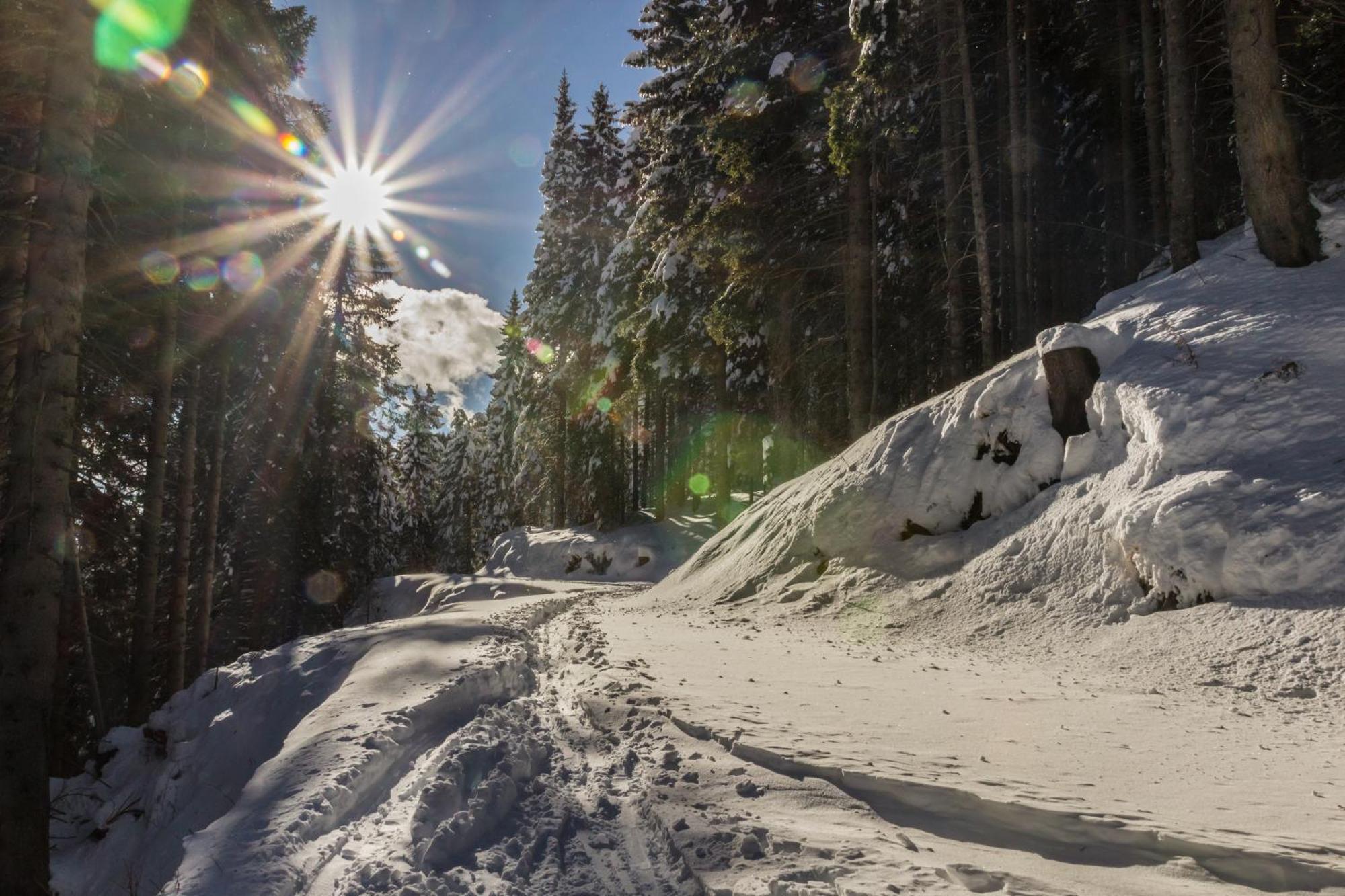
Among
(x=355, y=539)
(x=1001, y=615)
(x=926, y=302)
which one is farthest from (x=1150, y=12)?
(x=355, y=539)

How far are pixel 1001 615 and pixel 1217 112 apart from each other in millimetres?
16518

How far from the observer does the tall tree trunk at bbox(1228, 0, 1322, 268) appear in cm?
835

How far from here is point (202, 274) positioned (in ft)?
37.1

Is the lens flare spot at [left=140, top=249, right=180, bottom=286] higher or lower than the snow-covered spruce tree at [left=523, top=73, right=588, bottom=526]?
lower

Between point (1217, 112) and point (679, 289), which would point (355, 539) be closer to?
point (679, 289)

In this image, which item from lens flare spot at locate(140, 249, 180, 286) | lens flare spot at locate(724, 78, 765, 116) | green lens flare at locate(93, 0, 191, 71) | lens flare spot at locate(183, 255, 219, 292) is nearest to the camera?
green lens flare at locate(93, 0, 191, 71)

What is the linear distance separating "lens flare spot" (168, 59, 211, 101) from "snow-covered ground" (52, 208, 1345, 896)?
8.45m

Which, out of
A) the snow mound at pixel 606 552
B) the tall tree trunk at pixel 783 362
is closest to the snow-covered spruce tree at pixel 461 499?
the snow mound at pixel 606 552

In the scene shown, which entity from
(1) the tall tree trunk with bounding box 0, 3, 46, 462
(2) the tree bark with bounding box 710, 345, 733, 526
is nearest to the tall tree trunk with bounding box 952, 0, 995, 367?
(2) the tree bark with bounding box 710, 345, 733, 526

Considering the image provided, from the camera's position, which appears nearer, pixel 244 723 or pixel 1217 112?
pixel 244 723

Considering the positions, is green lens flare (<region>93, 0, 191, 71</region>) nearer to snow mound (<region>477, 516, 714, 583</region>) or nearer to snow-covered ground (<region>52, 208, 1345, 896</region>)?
snow-covered ground (<region>52, 208, 1345, 896</region>)

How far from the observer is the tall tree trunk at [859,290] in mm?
14625

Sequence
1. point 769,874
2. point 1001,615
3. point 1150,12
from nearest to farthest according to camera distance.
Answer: point 769,874, point 1001,615, point 1150,12

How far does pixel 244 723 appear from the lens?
5.62 metres
